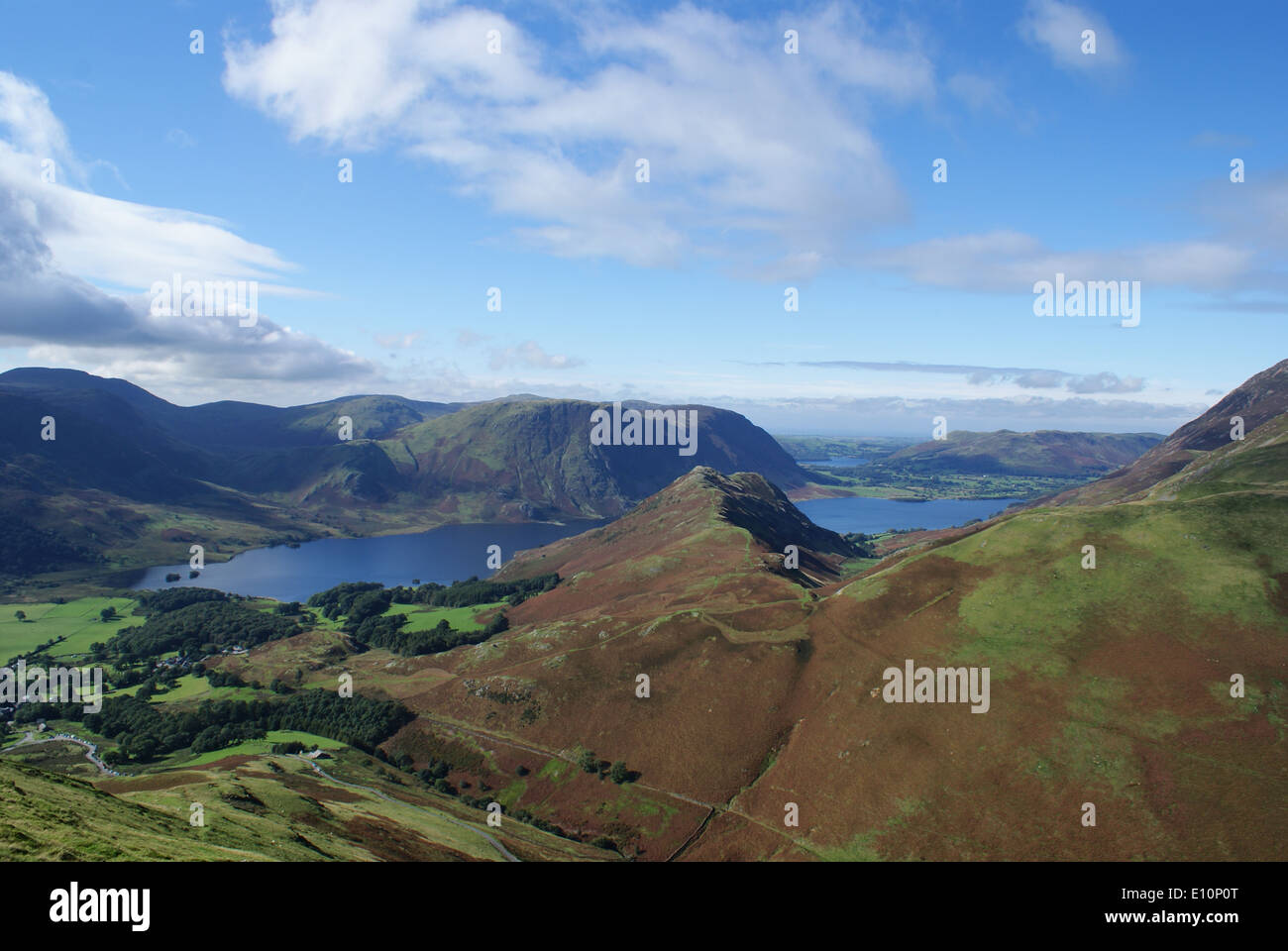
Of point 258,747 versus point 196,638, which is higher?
point 258,747

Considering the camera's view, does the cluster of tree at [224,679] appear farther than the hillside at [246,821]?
Yes

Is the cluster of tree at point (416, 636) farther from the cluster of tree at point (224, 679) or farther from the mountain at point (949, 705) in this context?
the cluster of tree at point (224, 679)

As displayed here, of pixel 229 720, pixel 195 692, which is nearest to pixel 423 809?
pixel 229 720

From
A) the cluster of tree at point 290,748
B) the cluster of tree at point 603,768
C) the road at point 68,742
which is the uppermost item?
the cluster of tree at point 603,768

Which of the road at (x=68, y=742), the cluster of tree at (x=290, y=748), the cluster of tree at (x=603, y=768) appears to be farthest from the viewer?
the road at (x=68, y=742)

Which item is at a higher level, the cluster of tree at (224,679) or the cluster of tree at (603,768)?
the cluster of tree at (603,768)

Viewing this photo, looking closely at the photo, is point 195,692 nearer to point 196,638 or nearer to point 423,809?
point 196,638

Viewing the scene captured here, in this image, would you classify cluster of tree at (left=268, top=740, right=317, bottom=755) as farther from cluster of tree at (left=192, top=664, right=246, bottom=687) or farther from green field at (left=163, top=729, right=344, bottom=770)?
cluster of tree at (left=192, top=664, right=246, bottom=687)

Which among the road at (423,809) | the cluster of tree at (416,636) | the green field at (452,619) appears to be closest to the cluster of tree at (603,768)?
the road at (423,809)
